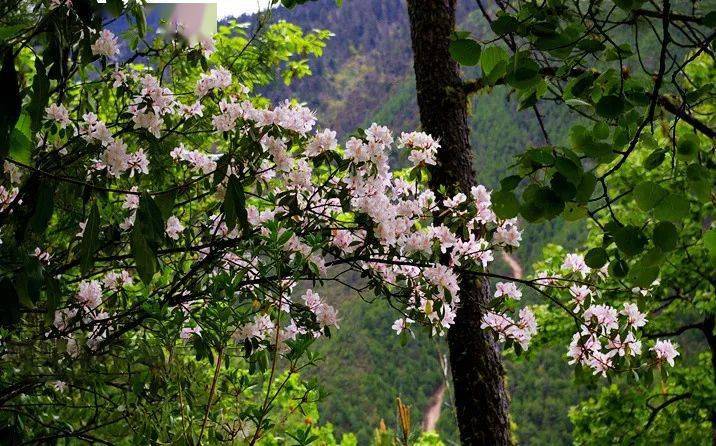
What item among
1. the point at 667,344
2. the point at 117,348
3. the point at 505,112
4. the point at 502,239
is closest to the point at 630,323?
the point at 667,344

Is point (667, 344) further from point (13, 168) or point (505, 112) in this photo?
point (505, 112)

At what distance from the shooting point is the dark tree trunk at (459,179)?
338 centimetres

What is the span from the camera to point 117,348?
225 cm

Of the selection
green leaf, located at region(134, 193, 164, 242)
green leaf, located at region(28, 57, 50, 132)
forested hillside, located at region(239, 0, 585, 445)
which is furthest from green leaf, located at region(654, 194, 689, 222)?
forested hillside, located at region(239, 0, 585, 445)

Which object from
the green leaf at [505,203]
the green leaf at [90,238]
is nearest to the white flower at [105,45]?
the green leaf at [90,238]

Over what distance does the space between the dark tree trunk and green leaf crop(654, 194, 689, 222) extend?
2165mm

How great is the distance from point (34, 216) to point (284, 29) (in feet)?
15.5

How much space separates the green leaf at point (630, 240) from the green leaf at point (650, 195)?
0.25 feet

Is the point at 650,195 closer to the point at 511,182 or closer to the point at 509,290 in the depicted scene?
the point at 511,182

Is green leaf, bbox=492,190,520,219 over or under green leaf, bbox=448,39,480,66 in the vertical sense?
under

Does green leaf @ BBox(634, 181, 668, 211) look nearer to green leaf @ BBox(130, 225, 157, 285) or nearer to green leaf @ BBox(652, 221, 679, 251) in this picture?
green leaf @ BBox(652, 221, 679, 251)

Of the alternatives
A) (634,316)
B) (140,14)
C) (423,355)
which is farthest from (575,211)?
(423,355)

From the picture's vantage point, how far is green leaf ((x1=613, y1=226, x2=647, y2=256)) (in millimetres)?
1057

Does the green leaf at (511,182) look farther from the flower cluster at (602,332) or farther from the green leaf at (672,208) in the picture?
the flower cluster at (602,332)
